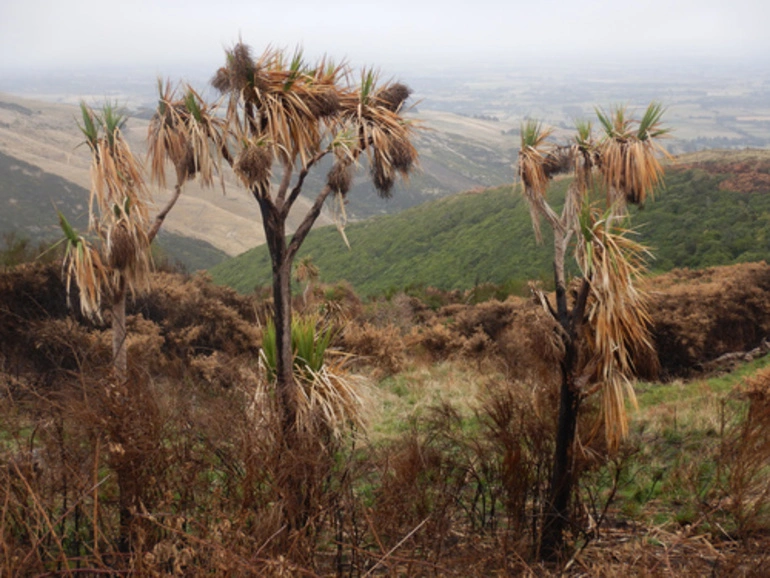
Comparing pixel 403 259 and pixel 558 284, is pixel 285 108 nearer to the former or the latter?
pixel 558 284

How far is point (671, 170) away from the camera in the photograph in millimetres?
48750

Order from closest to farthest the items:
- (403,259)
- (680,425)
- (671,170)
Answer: (680,425), (671,170), (403,259)

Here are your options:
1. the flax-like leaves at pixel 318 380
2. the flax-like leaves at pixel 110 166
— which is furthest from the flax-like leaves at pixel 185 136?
the flax-like leaves at pixel 318 380

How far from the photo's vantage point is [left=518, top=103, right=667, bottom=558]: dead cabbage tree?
14.2 feet

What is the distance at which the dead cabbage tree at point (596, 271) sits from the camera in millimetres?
4336

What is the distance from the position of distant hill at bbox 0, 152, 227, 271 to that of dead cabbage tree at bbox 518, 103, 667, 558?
7719 cm

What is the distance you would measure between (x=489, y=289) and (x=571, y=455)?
73.6 ft

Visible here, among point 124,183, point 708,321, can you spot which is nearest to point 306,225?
point 124,183

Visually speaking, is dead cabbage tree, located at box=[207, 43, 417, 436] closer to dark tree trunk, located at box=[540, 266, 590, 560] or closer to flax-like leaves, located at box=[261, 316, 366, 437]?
flax-like leaves, located at box=[261, 316, 366, 437]

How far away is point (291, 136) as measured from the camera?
5.33 m

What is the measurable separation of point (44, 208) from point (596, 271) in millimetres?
97875

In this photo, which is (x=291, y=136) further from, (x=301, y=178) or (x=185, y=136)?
(x=185, y=136)

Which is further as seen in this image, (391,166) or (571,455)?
(391,166)

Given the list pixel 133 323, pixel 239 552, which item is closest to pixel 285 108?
pixel 239 552
